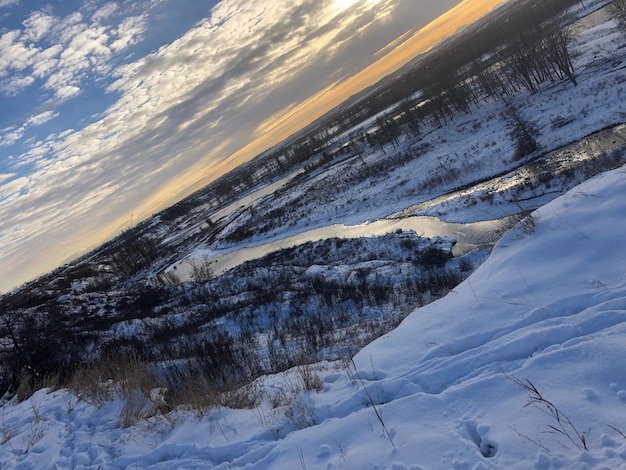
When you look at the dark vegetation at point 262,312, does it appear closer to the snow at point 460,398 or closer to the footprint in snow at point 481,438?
the snow at point 460,398

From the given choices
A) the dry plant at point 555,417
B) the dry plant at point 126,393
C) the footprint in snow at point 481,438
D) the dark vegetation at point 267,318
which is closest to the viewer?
the dry plant at point 555,417

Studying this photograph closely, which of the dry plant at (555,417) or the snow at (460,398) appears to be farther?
the snow at (460,398)

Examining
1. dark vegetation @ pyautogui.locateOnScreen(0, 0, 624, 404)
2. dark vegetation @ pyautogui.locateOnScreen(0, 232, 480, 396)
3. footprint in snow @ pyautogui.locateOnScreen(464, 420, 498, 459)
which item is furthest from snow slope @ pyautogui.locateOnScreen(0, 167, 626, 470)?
dark vegetation @ pyautogui.locateOnScreen(0, 232, 480, 396)

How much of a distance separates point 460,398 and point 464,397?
4 centimetres

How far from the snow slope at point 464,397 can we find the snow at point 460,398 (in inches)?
0.7

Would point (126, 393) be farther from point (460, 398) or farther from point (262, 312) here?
point (262, 312)

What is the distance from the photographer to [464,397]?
408 cm

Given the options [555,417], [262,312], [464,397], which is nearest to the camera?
[555,417]

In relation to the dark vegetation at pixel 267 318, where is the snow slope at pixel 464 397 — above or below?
above

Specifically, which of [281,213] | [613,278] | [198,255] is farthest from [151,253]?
[613,278]

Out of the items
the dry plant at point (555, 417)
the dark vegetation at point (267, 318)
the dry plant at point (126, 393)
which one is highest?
the dry plant at point (126, 393)

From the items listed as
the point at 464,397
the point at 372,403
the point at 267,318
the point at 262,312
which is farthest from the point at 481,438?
the point at 262,312

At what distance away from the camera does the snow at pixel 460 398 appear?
342 centimetres

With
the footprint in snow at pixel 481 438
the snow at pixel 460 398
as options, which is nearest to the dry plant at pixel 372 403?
the snow at pixel 460 398
